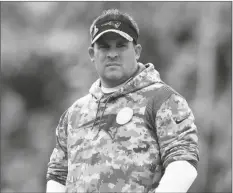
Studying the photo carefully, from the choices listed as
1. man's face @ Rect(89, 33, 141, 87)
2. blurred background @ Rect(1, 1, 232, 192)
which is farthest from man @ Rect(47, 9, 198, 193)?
blurred background @ Rect(1, 1, 232, 192)

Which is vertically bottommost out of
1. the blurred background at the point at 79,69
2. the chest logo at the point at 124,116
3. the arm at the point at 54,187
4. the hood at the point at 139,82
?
the arm at the point at 54,187

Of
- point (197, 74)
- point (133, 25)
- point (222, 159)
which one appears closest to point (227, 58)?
point (197, 74)

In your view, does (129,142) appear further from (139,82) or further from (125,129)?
(139,82)

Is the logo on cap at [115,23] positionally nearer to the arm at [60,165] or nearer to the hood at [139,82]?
the hood at [139,82]

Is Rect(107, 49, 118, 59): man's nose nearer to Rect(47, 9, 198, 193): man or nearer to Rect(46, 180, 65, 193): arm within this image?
Rect(47, 9, 198, 193): man

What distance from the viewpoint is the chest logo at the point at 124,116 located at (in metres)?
3.67

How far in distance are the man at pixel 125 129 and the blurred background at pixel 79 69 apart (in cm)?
1062

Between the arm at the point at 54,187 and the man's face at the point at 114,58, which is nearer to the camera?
the man's face at the point at 114,58

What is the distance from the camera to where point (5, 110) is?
61.7 ft

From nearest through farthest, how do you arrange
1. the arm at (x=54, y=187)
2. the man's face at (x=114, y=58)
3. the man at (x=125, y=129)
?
the man at (x=125, y=129)
the man's face at (x=114, y=58)
the arm at (x=54, y=187)

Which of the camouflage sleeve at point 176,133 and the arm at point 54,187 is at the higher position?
the camouflage sleeve at point 176,133

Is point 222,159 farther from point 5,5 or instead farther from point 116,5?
point 5,5

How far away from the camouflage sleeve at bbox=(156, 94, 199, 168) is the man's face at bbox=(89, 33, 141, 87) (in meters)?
0.32

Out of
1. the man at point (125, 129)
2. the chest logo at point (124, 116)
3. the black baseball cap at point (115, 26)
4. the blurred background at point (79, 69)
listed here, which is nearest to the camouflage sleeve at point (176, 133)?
the man at point (125, 129)
